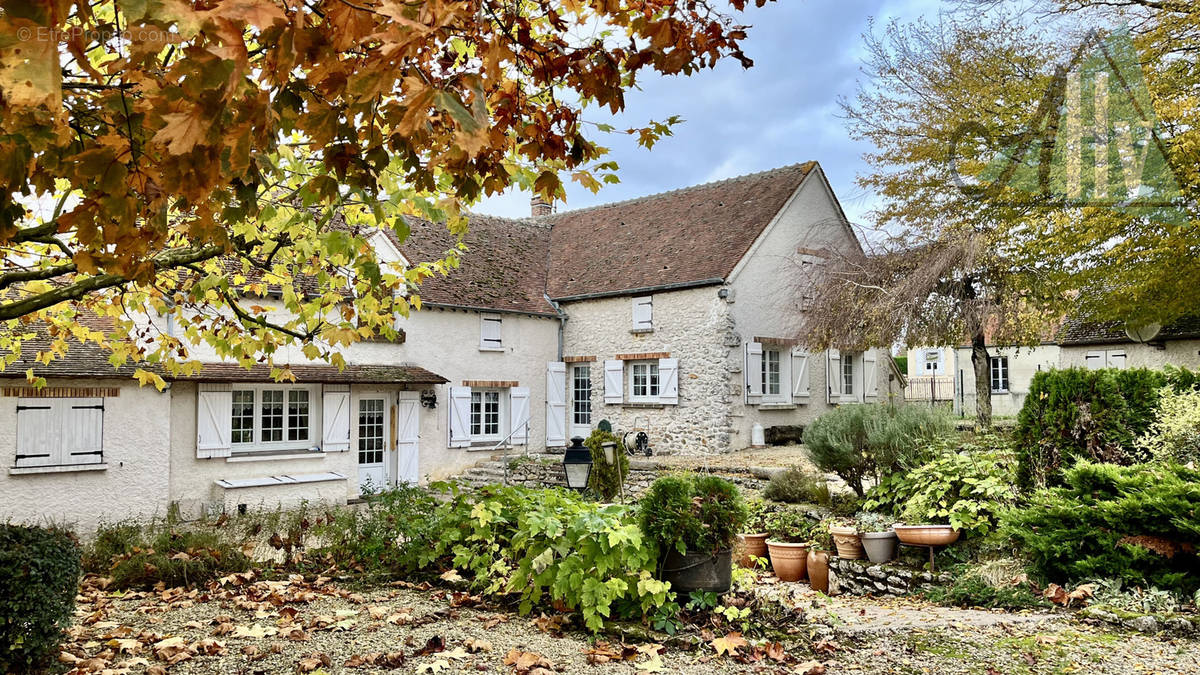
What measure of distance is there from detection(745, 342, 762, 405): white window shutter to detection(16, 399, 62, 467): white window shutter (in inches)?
512

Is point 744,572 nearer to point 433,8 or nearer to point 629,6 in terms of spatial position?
point 629,6

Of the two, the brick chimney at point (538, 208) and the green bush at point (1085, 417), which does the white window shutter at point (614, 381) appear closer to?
the brick chimney at point (538, 208)

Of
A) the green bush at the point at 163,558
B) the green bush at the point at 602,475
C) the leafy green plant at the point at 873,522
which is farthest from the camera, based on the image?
the green bush at the point at 602,475

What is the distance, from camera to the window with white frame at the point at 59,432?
11.1 m

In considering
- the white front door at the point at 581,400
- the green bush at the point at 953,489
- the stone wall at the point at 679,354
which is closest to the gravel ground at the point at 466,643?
the green bush at the point at 953,489

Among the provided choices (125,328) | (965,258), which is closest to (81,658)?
(125,328)

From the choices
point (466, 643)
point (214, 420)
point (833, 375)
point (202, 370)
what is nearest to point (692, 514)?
point (466, 643)

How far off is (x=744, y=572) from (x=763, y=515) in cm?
424

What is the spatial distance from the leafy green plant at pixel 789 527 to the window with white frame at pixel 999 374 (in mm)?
21912

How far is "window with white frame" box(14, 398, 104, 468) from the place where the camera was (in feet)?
36.6

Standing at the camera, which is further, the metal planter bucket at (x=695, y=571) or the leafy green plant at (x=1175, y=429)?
the leafy green plant at (x=1175, y=429)

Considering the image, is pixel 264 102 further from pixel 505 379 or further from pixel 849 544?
pixel 505 379

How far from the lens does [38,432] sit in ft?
36.9

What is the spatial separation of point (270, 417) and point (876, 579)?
11.1 metres
